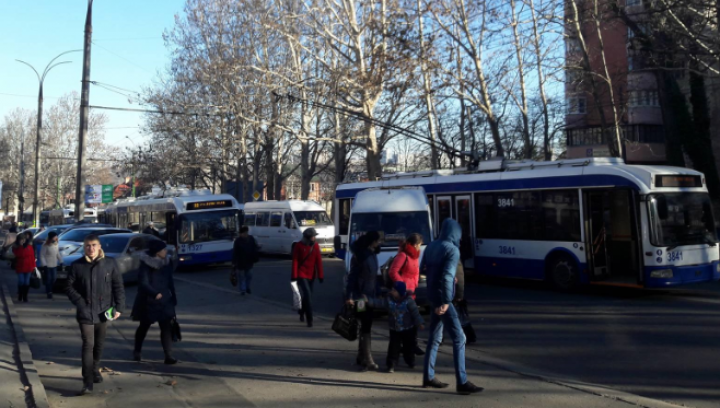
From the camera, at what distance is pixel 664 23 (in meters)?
17.8

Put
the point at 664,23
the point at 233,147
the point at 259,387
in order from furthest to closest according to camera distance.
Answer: the point at 233,147, the point at 664,23, the point at 259,387

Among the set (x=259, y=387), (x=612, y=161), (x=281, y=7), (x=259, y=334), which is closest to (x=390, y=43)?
(x=281, y=7)

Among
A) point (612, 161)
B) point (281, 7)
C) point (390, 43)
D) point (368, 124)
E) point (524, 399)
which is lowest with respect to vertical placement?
point (524, 399)

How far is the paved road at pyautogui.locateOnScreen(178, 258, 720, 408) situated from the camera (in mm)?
→ 7543

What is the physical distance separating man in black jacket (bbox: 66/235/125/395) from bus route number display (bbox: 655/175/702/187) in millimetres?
11342

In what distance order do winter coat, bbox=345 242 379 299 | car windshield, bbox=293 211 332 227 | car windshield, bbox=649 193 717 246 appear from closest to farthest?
winter coat, bbox=345 242 379 299 → car windshield, bbox=649 193 717 246 → car windshield, bbox=293 211 332 227

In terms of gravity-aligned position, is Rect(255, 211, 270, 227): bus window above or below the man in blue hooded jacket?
above

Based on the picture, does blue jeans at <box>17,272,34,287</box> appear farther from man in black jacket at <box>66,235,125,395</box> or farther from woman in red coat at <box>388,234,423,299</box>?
woman in red coat at <box>388,234,423,299</box>

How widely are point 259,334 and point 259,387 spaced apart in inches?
135

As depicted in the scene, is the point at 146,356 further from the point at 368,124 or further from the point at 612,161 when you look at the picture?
the point at 368,124

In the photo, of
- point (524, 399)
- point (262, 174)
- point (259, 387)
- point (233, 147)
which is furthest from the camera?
point (262, 174)

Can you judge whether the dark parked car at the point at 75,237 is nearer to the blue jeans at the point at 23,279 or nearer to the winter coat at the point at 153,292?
the blue jeans at the point at 23,279

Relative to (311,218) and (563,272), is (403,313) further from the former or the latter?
(311,218)

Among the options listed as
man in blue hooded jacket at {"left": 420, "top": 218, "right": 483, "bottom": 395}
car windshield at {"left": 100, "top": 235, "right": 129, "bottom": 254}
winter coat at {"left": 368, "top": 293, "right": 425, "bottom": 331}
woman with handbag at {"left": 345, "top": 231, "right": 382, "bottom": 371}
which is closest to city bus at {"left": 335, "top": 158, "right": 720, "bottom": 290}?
woman with handbag at {"left": 345, "top": 231, "right": 382, "bottom": 371}
